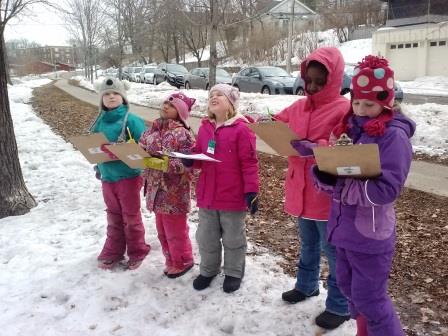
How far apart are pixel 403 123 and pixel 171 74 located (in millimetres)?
26525

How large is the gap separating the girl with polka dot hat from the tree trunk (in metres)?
4.08

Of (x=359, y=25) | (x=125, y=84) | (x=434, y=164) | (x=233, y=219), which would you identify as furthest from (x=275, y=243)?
(x=359, y=25)

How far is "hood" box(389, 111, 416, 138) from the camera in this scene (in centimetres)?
226

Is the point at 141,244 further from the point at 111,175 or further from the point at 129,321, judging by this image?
the point at 129,321

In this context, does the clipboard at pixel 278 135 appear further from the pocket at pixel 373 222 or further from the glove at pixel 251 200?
the pocket at pixel 373 222

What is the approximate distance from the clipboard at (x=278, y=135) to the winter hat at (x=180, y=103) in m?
0.94

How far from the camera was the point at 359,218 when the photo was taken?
2.34 m

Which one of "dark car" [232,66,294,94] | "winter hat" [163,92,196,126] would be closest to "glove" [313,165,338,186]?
"winter hat" [163,92,196,126]


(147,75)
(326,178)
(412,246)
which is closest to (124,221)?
(326,178)

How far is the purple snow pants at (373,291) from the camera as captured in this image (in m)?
2.37

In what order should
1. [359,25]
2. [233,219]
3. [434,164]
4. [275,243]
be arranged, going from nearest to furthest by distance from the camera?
[233,219], [275,243], [434,164], [359,25]

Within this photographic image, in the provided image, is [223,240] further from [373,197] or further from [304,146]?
[373,197]

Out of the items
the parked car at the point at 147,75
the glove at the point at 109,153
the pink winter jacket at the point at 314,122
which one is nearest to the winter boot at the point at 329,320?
the pink winter jacket at the point at 314,122

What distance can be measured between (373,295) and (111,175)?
2258 mm
